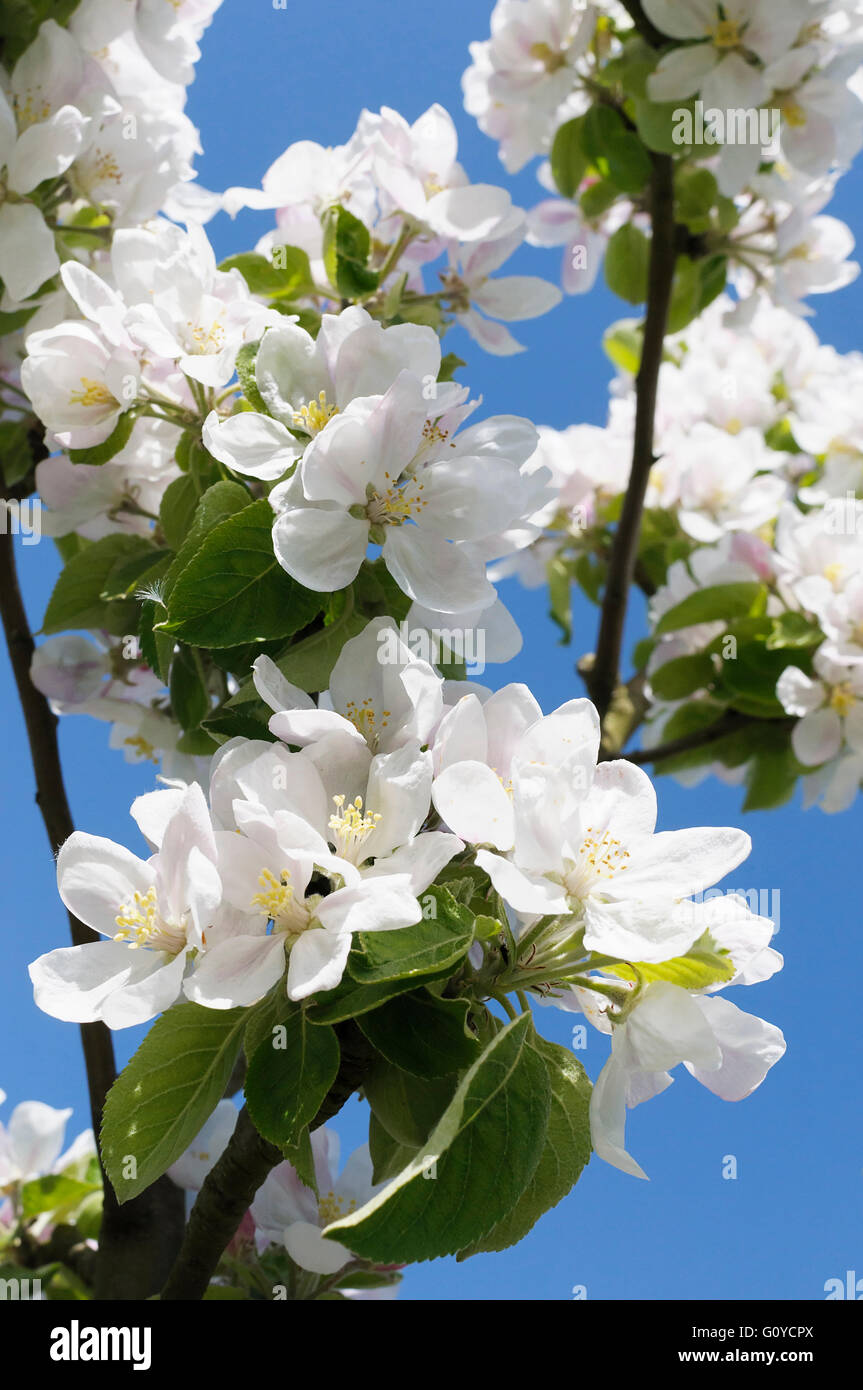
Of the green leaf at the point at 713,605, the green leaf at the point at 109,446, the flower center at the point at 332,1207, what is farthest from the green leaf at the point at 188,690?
the green leaf at the point at 713,605

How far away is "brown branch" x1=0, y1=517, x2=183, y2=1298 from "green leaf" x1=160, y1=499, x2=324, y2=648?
0.55 m

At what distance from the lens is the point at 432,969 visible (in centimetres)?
64

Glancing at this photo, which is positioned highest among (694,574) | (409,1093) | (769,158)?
(769,158)

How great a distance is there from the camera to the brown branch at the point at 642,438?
6.52 ft

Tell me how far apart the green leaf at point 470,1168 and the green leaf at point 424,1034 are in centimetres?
4

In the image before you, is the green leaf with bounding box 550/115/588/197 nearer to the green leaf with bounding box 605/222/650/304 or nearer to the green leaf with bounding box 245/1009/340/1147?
the green leaf with bounding box 605/222/650/304

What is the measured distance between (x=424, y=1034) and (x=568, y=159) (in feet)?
6.14

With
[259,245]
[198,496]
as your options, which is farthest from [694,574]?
[198,496]

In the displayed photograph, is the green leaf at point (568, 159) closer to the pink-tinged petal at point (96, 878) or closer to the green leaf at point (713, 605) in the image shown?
the green leaf at point (713, 605)

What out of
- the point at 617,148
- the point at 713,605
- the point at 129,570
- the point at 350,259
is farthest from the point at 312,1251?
the point at 617,148

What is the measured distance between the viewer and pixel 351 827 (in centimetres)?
72

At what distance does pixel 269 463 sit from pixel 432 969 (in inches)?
15.6

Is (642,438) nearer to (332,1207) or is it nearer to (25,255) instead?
(25,255)
